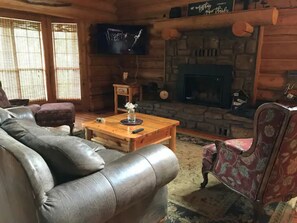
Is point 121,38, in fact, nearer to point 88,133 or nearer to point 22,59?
point 22,59

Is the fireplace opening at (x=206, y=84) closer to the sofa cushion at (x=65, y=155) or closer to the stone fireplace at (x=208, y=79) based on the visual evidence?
the stone fireplace at (x=208, y=79)

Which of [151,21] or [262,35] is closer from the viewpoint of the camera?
[262,35]

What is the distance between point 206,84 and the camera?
463 centimetres

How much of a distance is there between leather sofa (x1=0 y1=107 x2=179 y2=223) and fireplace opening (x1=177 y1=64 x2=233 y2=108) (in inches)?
119

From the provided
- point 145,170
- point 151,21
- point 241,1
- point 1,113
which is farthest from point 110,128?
point 151,21

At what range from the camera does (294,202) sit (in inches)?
83.1

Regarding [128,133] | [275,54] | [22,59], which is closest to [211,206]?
[128,133]

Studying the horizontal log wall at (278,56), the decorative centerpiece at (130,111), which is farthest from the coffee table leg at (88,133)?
the horizontal log wall at (278,56)

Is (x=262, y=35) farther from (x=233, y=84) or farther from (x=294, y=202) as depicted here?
(x=294, y=202)

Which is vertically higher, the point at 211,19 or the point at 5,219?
the point at 211,19

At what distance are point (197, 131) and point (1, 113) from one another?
3188mm

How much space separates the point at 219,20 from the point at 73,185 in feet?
12.4

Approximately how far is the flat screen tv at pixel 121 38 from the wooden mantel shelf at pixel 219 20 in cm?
64

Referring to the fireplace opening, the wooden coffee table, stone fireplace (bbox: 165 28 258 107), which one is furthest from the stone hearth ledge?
the wooden coffee table
